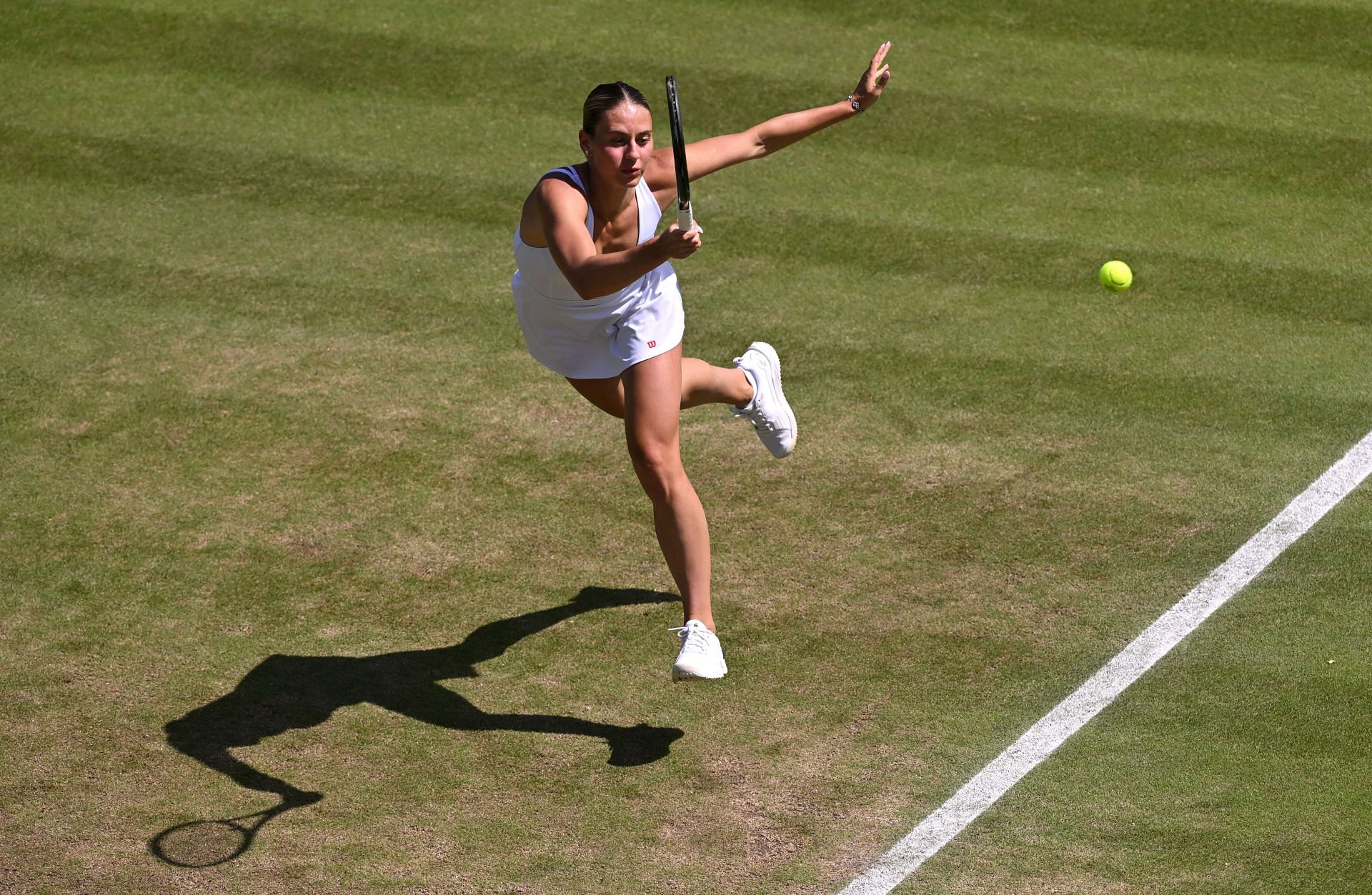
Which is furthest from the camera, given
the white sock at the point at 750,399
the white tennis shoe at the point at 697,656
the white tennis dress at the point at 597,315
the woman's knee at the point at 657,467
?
the white sock at the point at 750,399

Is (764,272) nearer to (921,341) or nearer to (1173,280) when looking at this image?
(921,341)

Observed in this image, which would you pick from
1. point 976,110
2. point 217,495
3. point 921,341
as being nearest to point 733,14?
point 976,110

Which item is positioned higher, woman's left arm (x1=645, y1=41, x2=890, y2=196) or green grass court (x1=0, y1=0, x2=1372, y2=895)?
woman's left arm (x1=645, y1=41, x2=890, y2=196)

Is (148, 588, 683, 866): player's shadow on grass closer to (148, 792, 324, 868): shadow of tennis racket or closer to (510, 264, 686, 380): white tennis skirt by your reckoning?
(148, 792, 324, 868): shadow of tennis racket

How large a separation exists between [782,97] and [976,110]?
1411mm

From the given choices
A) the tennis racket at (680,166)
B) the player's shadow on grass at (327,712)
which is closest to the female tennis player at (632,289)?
the tennis racket at (680,166)

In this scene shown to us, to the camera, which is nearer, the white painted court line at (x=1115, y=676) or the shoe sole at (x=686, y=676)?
the white painted court line at (x=1115, y=676)

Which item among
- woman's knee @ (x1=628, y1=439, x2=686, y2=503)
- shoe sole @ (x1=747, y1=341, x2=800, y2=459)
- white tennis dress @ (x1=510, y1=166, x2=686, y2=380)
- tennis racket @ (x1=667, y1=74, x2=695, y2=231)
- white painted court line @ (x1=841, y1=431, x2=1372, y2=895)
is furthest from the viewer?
shoe sole @ (x1=747, y1=341, x2=800, y2=459)

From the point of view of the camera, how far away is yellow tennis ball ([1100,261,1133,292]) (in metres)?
9.64

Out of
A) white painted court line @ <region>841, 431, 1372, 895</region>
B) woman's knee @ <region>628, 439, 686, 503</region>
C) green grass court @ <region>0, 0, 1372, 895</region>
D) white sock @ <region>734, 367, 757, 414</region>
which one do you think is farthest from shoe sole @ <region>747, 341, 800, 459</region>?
white painted court line @ <region>841, 431, 1372, 895</region>

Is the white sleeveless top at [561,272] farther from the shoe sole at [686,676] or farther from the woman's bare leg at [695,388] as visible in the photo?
the shoe sole at [686,676]

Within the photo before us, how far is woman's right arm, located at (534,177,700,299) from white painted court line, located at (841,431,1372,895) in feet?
7.19

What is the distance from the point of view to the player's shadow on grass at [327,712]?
229 inches

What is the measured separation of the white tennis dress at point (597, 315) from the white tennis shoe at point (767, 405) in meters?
1.01
